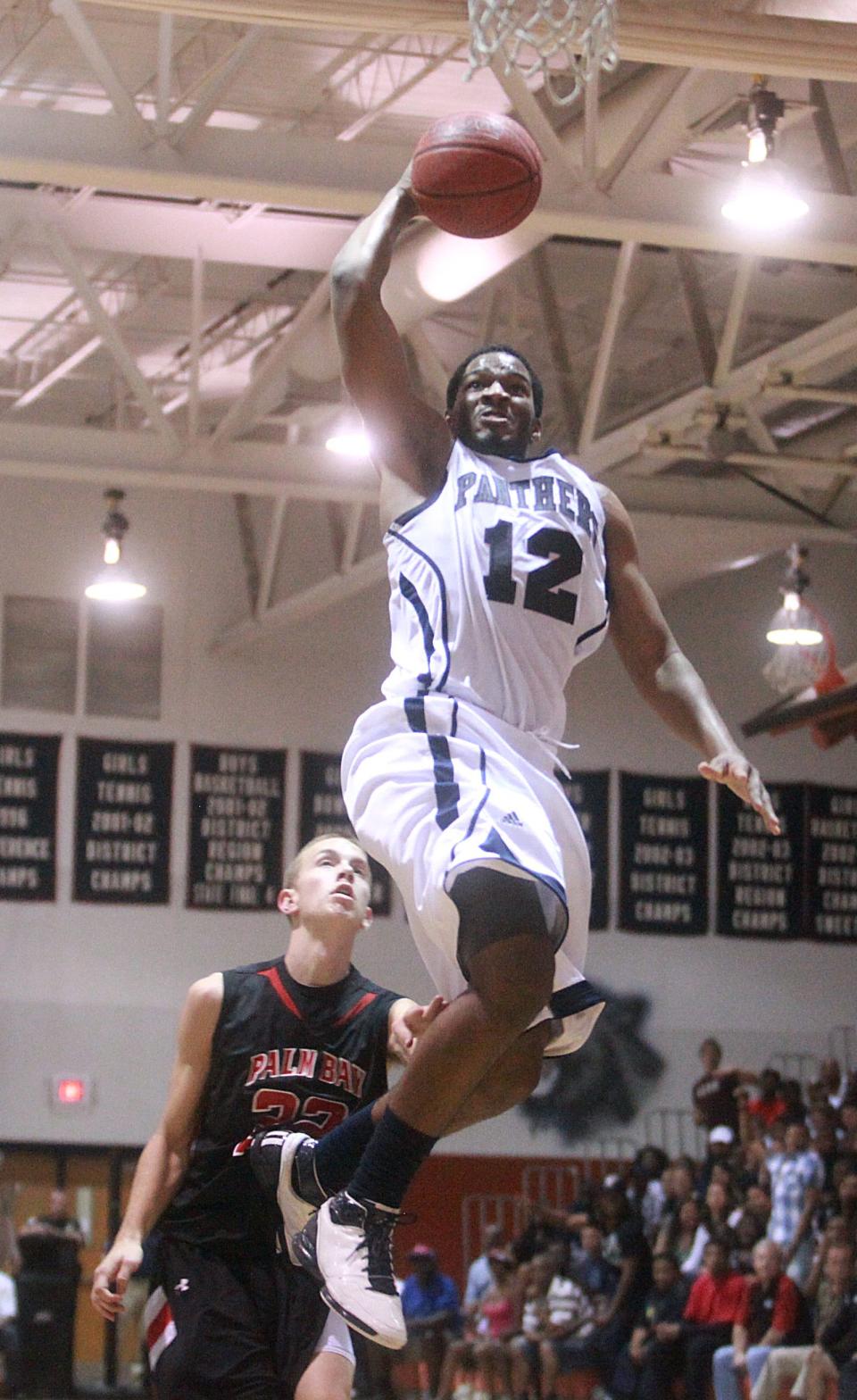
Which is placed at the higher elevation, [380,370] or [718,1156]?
[380,370]

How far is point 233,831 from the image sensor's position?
19.3 m

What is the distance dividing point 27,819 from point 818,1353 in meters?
9.13

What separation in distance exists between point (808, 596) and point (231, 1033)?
16309mm

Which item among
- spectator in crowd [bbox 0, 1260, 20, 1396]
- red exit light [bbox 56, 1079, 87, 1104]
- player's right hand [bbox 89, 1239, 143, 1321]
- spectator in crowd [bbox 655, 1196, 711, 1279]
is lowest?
spectator in crowd [bbox 0, 1260, 20, 1396]

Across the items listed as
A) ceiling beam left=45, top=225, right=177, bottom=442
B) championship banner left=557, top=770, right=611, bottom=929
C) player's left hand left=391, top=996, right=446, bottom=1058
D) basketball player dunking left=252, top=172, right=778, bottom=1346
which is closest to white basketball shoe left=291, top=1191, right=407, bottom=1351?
basketball player dunking left=252, top=172, right=778, bottom=1346

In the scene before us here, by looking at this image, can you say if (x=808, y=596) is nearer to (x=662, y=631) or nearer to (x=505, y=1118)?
(x=505, y=1118)

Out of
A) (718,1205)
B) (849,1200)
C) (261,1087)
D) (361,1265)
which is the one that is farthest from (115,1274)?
(718,1205)

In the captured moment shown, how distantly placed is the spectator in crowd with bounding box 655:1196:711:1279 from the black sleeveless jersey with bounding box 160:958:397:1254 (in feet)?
33.0

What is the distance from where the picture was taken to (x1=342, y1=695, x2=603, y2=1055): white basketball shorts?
4152mm

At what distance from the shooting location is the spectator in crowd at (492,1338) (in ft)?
52.0

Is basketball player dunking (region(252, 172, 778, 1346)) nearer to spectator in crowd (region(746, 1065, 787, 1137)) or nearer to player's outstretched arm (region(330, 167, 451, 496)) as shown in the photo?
player's outstretched arm (region(330, 167, 451, 496))

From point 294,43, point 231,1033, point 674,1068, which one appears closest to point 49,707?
point 674,1068

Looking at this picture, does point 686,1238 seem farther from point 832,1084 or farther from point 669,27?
point 669,27

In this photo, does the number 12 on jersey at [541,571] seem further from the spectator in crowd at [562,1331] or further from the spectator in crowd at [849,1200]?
the spectator in crowd at [562,1331]
